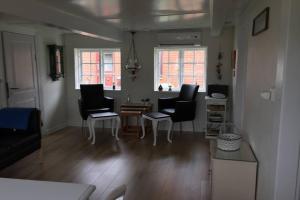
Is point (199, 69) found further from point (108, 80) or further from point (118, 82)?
point (108, 80)

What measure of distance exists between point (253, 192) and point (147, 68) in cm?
369

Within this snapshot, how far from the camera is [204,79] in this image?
17.8ft

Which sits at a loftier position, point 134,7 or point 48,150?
point 134,7

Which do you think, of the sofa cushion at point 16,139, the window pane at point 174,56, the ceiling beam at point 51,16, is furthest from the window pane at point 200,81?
the sofa cushion at point 16,139

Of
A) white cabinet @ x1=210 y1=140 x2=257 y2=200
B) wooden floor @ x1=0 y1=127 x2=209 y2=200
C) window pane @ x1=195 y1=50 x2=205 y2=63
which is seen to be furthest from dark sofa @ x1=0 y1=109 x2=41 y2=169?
window pane @ x1=195 y1=50 x2=205 y2=63

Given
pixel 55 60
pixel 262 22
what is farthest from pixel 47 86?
pixel 262 22

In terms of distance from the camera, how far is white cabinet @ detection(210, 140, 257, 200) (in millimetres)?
2322

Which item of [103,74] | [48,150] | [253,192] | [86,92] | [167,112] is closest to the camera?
[253,192]

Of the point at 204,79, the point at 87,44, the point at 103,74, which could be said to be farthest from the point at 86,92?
the point at 204,79

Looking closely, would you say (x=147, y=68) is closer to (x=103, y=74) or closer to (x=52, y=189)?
(x=103, y=74)

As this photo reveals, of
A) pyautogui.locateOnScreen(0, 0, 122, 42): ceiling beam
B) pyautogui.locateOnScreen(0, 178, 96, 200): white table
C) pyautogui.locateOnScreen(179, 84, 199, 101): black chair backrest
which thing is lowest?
pyautogui.locateOnScreen(0, 178, 96, 200): white table

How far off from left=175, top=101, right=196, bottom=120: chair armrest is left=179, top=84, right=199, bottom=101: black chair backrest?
0.53 ft

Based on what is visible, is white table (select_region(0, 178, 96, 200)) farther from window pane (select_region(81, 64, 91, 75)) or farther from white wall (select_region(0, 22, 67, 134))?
window pane (select_region(81, 64, 91, 75))

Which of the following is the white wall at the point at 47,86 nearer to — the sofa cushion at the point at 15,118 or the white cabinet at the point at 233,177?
the sofa cushion at the point at 15,118
